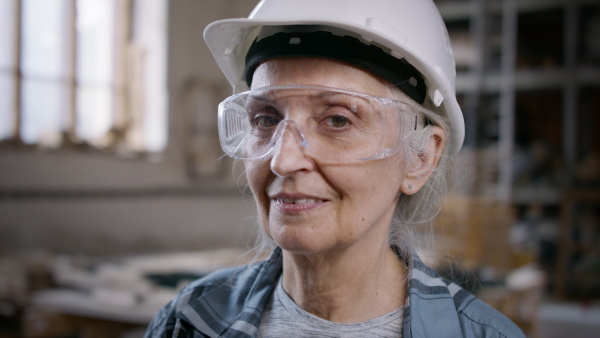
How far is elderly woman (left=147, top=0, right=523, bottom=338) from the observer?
47.8 inches

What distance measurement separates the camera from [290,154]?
3.90 feet

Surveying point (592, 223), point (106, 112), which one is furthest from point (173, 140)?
point (592, 223)

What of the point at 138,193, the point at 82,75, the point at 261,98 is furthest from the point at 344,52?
the point at 138,193

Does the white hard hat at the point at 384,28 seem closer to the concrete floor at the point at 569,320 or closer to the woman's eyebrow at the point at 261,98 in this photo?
the woman's eyebrow at the point at 261,98

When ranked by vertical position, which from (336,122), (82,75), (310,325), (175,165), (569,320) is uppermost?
(82,75)

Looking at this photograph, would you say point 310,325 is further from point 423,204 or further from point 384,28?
point 384,28

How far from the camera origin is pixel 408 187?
138 cm

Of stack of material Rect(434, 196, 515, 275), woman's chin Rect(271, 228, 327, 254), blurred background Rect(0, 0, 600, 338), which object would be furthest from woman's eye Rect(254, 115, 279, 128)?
stack of material Rect(434, 196, 515, 275)

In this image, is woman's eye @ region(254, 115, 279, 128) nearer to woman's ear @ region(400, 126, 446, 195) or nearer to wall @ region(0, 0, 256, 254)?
woman's ear @ region(400, 126, 446, 195)

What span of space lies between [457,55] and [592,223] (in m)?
2.89

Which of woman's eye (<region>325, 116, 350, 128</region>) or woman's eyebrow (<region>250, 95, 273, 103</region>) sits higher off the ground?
woman's eyebrow (<region>250, 95, 273, 103</region>)

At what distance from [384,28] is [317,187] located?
0.37 m

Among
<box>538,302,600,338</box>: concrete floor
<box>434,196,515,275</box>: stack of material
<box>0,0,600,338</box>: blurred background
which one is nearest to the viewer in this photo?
<box>0,0,600,338</box>: blurred background

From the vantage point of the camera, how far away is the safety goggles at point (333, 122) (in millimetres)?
1216
